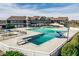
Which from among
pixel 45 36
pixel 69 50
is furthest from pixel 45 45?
pixel 69 50

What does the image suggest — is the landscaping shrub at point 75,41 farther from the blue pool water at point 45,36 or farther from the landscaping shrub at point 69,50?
the blue pool water at point 45,36

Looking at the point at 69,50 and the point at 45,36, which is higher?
the point at 45,36

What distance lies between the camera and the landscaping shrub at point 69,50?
2.31 metres

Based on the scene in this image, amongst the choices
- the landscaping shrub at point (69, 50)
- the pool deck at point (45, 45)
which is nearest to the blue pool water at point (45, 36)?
the pool deck at point (45, 45)

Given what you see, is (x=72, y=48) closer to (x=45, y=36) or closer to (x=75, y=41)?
(x=75, y=41)

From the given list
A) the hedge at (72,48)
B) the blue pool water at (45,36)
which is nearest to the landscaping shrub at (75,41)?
the hedge at (72,48)

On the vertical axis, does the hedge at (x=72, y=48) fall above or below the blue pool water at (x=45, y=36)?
below

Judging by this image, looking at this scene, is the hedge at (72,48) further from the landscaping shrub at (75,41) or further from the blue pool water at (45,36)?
the blue pool water at (45,36)

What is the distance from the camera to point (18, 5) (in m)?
2.33

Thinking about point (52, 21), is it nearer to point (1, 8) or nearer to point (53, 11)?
point (53, 11)

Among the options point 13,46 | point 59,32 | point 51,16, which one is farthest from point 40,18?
point 13,46

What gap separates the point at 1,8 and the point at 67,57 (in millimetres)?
978

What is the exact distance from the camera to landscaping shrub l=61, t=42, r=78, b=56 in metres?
2.31

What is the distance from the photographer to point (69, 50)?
231 cm
